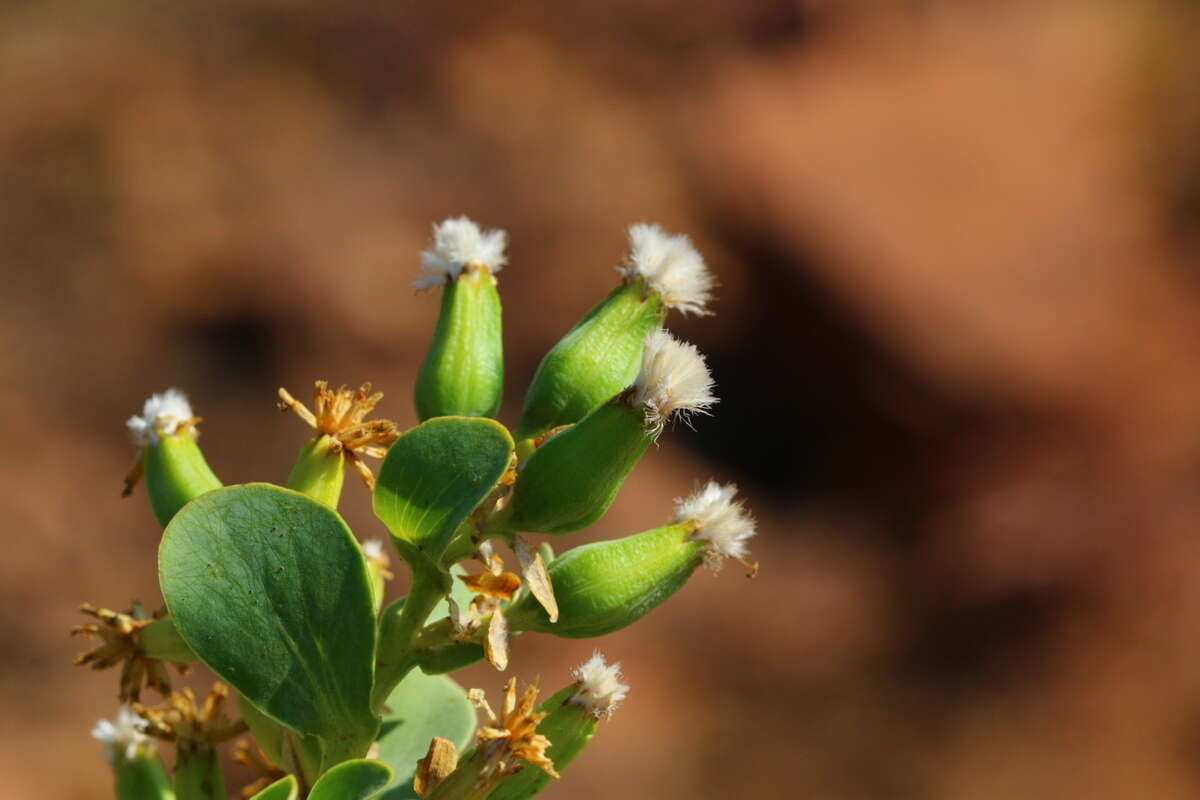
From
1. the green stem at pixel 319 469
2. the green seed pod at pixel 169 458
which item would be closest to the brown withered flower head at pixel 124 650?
the green seed pod at pixel 169 458

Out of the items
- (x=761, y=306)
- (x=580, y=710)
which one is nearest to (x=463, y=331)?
(x=580, y=710)

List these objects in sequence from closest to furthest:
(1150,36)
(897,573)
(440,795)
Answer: (440,795) < (897,573) < (1150,36)

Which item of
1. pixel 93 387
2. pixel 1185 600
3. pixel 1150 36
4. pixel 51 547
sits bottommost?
pixel 51 547

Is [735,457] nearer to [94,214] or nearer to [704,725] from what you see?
[704,725]

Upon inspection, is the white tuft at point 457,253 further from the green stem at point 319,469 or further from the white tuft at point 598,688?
the white tuft at point 598,688

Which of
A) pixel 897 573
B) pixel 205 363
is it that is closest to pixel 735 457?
pixel 897 573

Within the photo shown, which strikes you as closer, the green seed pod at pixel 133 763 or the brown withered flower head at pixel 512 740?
the brown withered flower head at pixel 512 740
